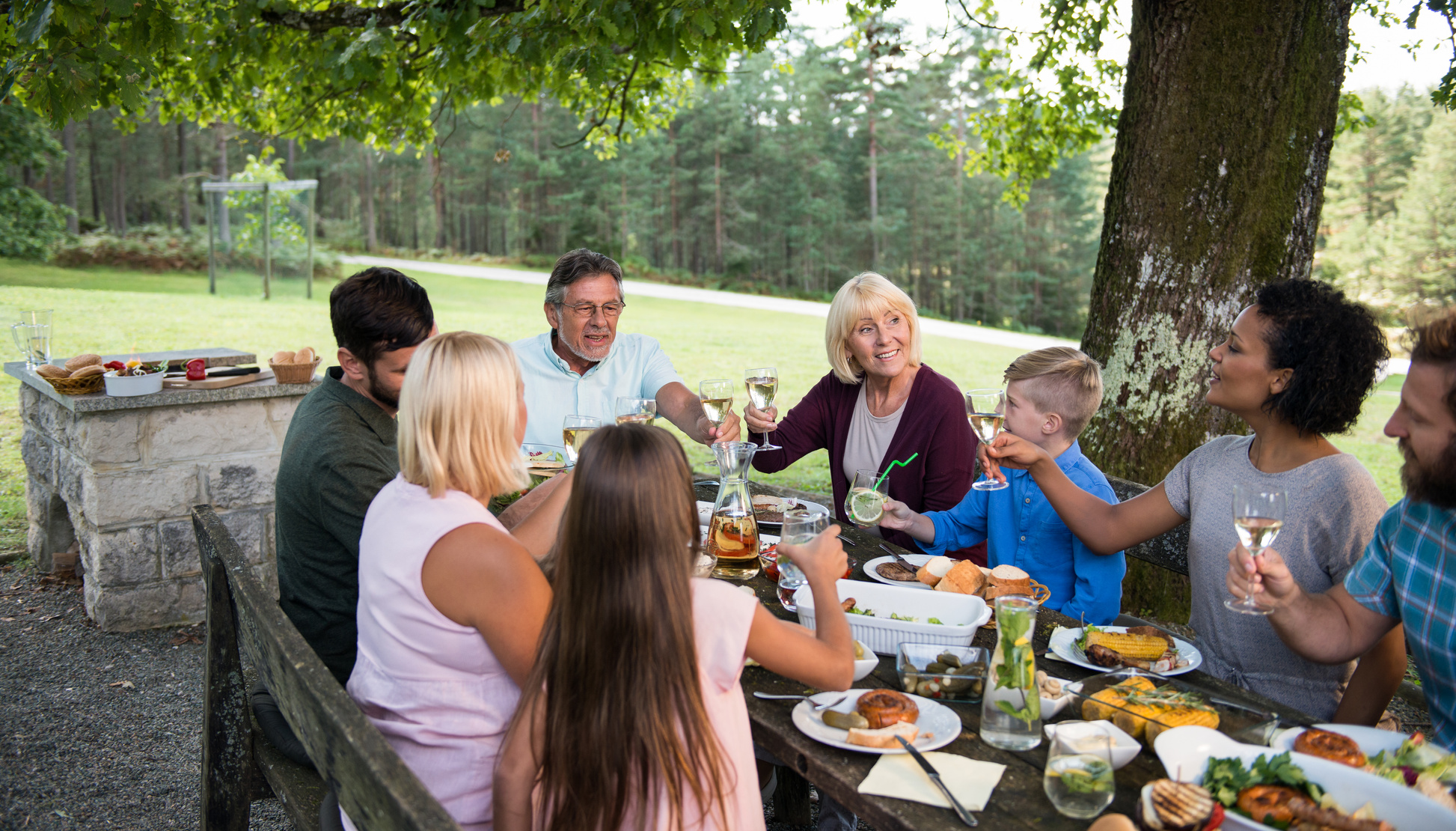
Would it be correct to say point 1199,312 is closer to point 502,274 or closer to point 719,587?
point 719,587

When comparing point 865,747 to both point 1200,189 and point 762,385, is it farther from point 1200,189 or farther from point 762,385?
point 1200,189

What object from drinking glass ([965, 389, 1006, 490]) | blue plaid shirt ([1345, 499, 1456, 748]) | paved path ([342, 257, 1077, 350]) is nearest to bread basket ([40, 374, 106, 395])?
drinking glass ([965, 389, 1006, 490])

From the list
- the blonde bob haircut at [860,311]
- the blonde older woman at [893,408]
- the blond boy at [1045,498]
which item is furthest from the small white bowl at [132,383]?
the blond boy at [1045,498]

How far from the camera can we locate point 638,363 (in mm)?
4691

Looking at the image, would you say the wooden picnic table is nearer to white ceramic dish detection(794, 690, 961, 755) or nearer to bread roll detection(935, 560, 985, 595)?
white ceramic dish detection(794, 690, 961, 755)

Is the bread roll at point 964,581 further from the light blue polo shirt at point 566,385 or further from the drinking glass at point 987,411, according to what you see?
the light blue polo shirt at point 566,385

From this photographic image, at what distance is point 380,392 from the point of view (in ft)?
9.58

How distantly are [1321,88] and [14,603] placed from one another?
24.9 ft

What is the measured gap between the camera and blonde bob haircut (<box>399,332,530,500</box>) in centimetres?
196

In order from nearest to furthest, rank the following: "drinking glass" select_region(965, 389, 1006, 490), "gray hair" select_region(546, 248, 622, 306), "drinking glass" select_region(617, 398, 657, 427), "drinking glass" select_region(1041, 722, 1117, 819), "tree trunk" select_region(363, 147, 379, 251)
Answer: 1. "drinking glass" select_region(1041, 722, 1117, 819)
2. "drinking glass" select_region(965, 389, 1006, 490)
3. "drinking glass" select_region(617, 398, 657, 427)
4. "gray hair" select_region(546, 248, 622, 306)
5. "tree trunk" select_region(363, 147, 379, 251)

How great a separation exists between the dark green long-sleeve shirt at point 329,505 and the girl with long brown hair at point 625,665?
1156mm

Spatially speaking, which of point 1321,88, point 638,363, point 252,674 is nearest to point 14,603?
point 252,674

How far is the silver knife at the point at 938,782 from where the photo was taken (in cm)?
158

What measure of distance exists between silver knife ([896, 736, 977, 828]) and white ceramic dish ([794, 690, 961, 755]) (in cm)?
2
